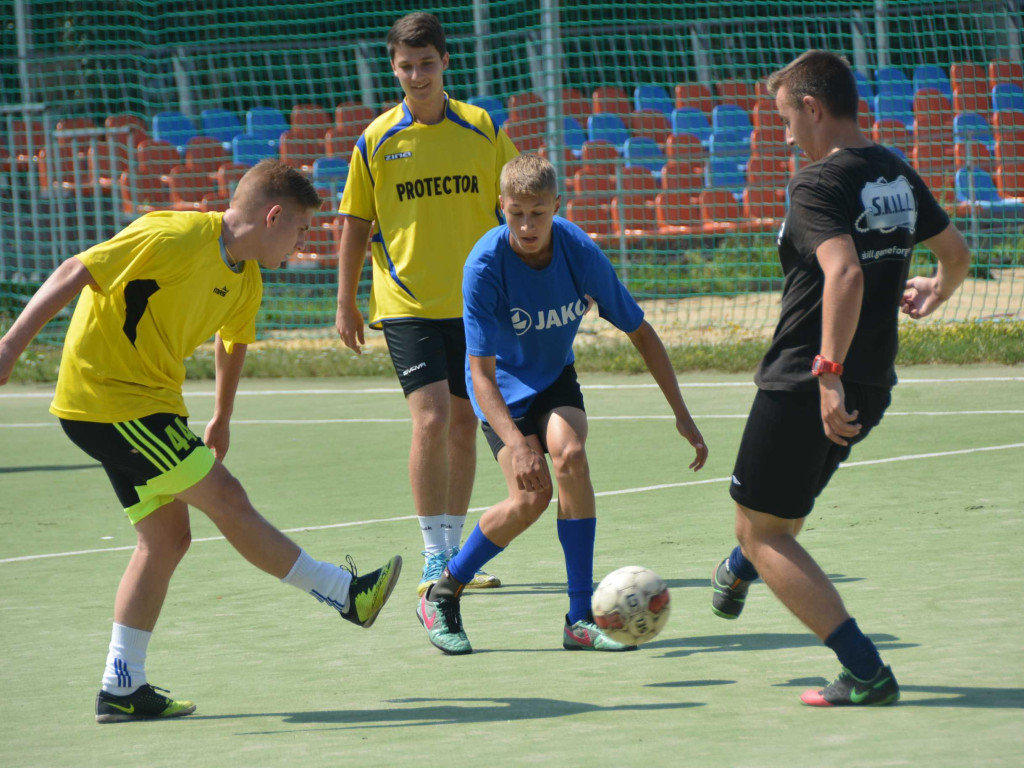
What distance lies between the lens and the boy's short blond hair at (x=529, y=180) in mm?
5023

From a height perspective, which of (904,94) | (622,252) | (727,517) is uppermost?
(904,94)

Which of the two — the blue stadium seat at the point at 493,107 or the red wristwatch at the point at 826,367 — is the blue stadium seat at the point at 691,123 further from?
the red wristwatch at the point at 826,367

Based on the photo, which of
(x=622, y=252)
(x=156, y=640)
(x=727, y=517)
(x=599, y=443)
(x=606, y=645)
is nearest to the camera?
(x=606, y=645)

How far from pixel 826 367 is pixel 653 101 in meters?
18.9

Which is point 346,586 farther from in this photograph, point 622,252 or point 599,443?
point 622,252

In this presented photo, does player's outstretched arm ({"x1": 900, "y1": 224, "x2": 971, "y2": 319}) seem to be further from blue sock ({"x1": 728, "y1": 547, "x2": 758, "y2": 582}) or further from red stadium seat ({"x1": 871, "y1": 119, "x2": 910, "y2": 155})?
red stadium seat ({"x1": 871, "y1": 119, "x2": 910, "y2": 155})

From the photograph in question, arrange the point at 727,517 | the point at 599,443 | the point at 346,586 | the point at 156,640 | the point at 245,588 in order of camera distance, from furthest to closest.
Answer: the point at 599,443 → the point at 727,517 → the point at 245,588 → the point at 156,640 → the point at 346,586

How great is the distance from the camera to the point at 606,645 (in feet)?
17.0

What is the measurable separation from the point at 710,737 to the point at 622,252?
12355 mm

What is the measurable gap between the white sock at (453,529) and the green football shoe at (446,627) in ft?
3.34

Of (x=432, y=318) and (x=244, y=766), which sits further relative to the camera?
(x=432, y=318)

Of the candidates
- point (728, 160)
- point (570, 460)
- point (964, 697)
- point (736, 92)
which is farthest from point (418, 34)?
point (736, 92)

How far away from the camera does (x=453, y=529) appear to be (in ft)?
21.2

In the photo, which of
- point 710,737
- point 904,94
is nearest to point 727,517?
point 710,737
